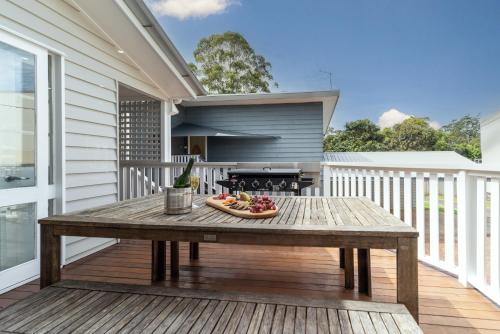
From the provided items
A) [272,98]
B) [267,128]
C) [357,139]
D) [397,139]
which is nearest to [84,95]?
[272,98]

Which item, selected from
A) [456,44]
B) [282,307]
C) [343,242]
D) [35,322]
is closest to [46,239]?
[35,322]

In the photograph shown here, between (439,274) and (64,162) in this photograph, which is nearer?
(439,274)

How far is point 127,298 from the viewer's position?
1.55 metres

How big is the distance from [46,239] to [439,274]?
126 inches

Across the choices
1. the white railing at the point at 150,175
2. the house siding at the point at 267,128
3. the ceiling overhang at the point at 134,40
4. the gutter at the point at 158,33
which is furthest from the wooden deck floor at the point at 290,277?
the house siding at the point at 267,128

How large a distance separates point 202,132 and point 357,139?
28422 mm

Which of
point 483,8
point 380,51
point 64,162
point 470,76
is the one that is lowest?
point 64,162

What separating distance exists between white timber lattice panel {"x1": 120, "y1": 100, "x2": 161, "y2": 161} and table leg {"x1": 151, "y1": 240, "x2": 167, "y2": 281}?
318cm

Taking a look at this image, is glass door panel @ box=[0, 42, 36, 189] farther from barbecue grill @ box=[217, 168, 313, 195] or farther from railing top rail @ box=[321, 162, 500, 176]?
railing top rail @ box=[321, 162, 500, 176]

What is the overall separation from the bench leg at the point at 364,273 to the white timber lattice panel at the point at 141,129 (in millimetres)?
4152

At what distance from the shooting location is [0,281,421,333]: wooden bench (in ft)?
4.16

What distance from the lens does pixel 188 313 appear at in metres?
1.40

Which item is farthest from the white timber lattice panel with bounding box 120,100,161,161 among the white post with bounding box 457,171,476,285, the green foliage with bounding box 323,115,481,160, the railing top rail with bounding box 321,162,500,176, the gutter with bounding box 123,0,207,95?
the green foliage with bounding box 323,115,481,160

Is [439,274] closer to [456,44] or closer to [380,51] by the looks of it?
[380,51]
